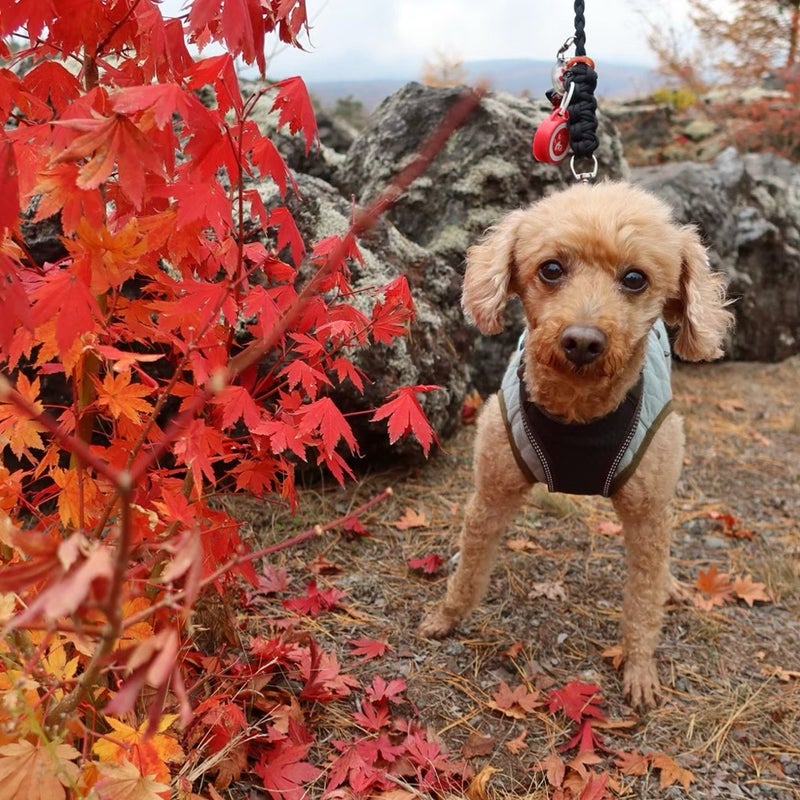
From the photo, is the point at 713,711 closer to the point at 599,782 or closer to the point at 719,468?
the point at 599,782

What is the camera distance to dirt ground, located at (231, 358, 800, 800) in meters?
2.38

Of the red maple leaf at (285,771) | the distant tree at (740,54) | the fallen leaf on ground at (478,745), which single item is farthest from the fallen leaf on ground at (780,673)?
the distant tree at (740,54)

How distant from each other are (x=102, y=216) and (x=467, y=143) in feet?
13.4

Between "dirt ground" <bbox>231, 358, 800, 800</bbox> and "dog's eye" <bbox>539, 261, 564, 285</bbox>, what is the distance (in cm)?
149

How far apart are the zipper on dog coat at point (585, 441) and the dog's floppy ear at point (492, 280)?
0.28 meters

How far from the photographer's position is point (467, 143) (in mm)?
5031

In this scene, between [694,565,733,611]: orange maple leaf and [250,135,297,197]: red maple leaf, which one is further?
[694,565,733,611]: orange maple leaf

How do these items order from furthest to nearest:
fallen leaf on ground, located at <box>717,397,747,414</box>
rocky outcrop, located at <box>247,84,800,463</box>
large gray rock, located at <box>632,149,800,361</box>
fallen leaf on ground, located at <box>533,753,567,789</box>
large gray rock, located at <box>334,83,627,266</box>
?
large gray rock, located at <box>632,149,800,361</box>
fallen leaf on ground, located at <box>717,397,747,414</box>
large gray rock, located at <box>334,83,627,266</box>
rocky outcrop, located at <box>247,84,800,463</box>
fallen leaf on ground, located at <box>533,753,567,789</box>

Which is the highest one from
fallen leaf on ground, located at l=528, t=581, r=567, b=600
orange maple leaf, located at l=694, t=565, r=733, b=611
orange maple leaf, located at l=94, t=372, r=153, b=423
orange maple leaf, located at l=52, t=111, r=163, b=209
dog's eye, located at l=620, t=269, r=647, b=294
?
orange maple leaf, located at l=52, t=111, r=163, b=209

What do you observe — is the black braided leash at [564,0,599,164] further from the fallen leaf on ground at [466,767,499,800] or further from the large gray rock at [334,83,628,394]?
the fallen leaf on ground at [466,767,499,800]

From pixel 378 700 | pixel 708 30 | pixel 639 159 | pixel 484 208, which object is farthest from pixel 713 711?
pixel 708 30

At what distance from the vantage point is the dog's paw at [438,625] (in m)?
2.85

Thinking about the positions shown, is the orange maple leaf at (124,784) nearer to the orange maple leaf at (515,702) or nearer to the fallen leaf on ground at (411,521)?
the orange maple leaf at (515,702)

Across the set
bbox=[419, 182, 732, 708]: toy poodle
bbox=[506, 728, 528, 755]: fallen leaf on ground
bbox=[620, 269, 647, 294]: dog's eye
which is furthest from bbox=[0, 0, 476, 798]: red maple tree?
bbox=[620, 269, 647, 294]: dog's eye
